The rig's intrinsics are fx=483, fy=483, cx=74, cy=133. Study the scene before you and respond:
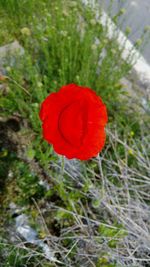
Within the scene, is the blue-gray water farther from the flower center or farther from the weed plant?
the flower center

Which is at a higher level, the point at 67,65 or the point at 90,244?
the point at 67,65

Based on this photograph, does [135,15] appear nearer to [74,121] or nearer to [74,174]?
[74,174]

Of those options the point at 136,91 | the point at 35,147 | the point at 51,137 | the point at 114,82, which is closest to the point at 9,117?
the point at 35,147

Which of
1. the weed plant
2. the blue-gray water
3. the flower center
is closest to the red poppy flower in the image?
the flower center

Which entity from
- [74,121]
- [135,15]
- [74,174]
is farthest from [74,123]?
[135,15]

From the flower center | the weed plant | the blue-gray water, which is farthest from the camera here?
the blue-gray water

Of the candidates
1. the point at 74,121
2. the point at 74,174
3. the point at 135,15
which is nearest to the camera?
the point at 74,121

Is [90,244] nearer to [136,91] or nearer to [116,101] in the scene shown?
[116,101]

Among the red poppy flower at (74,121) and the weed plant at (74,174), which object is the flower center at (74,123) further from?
the weed plant at (74,174)
